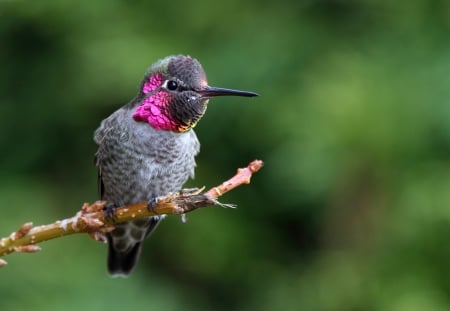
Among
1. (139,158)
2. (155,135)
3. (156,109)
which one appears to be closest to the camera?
(156,109)

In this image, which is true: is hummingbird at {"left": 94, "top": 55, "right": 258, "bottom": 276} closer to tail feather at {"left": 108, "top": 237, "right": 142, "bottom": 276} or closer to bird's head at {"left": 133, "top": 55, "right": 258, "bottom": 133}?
bird's head at {"left": 133, "top": 55, "right": 258, "bottom": 133}

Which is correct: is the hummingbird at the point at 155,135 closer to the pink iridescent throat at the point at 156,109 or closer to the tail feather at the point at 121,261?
the pink iridescent throat at the point at 156,109

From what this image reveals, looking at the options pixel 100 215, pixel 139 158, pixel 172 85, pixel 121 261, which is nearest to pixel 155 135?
pixel 139 158

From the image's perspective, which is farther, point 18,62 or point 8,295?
point 18,62

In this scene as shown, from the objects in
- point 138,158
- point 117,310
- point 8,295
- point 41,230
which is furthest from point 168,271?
point 41,230

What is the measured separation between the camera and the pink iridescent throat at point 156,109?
250cm

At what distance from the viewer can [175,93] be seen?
243 cm

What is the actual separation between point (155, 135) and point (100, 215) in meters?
0.85

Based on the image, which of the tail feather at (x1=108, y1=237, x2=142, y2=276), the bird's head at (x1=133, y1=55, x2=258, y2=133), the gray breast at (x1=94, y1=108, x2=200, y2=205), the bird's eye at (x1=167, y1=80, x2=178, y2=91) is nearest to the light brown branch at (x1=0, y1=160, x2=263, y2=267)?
the bird's head at (x1=133, y1=55, x2=258, y2=133)

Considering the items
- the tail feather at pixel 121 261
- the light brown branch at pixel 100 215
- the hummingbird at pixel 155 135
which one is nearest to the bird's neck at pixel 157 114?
the hummingbird at pixel 155 135

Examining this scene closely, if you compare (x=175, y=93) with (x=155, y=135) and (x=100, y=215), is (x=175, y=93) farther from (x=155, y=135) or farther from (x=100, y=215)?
(x=100, y=215)

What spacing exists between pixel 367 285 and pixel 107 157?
181 cm

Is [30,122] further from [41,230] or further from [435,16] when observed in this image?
[41,230]

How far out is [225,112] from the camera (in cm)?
440
